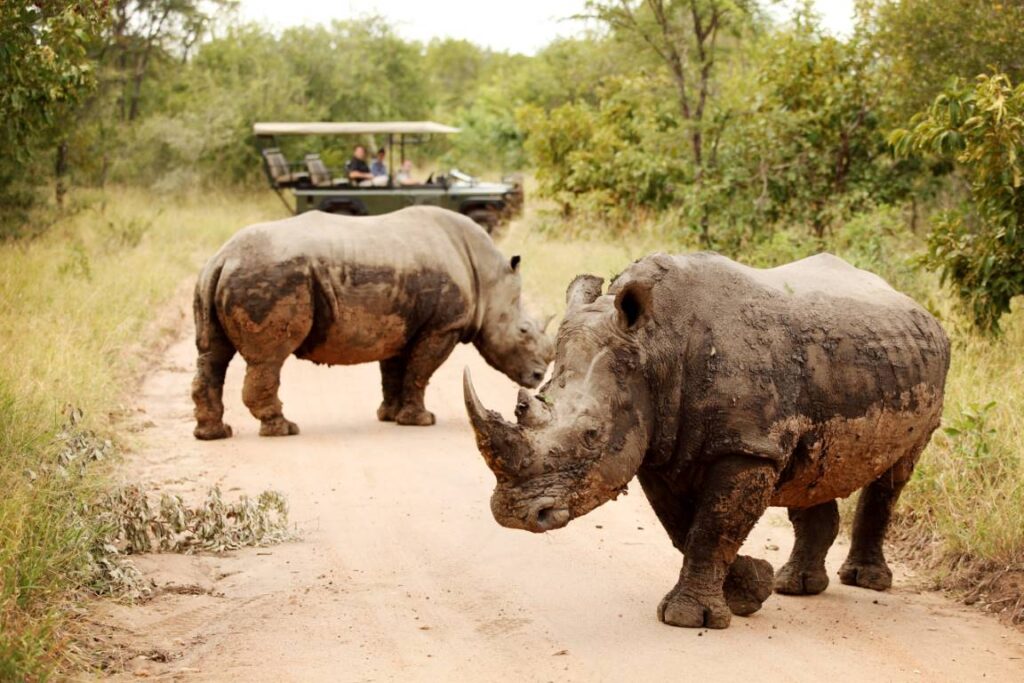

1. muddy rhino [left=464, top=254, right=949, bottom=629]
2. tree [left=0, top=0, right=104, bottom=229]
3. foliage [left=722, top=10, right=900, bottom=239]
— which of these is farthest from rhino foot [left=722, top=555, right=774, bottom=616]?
foliage [left=722, top=10, right=900, bottom=239]

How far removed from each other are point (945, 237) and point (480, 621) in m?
5.86

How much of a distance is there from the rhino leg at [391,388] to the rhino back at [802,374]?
17.5 feet

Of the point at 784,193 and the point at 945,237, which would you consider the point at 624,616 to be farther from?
the point at 784,193

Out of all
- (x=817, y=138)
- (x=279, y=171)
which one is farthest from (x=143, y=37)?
(x=817, y=138)

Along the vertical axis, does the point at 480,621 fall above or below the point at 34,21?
below

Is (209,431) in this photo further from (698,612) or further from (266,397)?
(698,612)

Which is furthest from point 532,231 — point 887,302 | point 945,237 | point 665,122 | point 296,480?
point 887,302

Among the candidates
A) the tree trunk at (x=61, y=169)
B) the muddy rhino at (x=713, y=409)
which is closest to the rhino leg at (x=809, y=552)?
the muddy rhino at (x=713, y=409)

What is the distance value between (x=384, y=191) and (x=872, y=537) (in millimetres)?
18743

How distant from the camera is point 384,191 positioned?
24672 millimetres

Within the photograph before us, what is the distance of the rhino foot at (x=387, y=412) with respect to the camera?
37.1 ft

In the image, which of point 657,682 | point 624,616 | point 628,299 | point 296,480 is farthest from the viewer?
point 296,480

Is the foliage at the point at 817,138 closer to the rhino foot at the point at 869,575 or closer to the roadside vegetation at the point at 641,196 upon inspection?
the roadside vegetation at the point at 641,196

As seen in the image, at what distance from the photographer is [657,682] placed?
5137 millimetres
